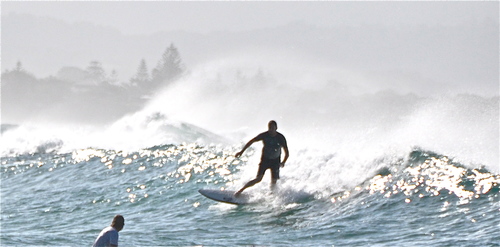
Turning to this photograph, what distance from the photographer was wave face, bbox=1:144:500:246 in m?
13.9

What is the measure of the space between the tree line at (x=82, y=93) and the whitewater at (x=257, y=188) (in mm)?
71970

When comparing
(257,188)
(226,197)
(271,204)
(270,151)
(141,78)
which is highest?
(141,78)

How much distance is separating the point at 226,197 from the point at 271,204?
1.12m

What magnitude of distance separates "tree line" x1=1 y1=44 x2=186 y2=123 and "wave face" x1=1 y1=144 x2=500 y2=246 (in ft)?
256

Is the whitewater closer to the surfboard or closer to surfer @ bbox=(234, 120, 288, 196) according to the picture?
the surfboard

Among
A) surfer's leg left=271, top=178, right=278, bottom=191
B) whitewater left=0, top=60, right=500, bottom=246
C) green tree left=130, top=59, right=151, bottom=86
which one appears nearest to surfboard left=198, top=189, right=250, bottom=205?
whitewater left=0, top=60, right=500, bottom=246

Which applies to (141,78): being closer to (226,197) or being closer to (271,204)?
(226,197)

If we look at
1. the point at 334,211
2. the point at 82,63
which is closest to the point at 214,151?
the point at 334,211

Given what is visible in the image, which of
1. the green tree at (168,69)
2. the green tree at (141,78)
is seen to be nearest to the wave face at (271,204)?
the green tree at (168,69)

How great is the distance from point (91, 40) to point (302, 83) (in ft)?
408

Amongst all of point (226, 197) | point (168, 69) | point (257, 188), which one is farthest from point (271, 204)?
point (168, 69)

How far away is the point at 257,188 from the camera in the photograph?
696 inches

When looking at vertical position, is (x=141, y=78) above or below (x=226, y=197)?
above

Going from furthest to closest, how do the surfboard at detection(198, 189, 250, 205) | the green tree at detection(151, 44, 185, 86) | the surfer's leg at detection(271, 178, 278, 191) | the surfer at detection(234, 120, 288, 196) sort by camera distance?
the green tree at detection(151, 44, 185, 86)
the surfer's leg at detection(271, 178, 278, 191)
the surfboard at detection(198, 189, 250, 205)
the surfer at detection(234, 120, 288, 196)
